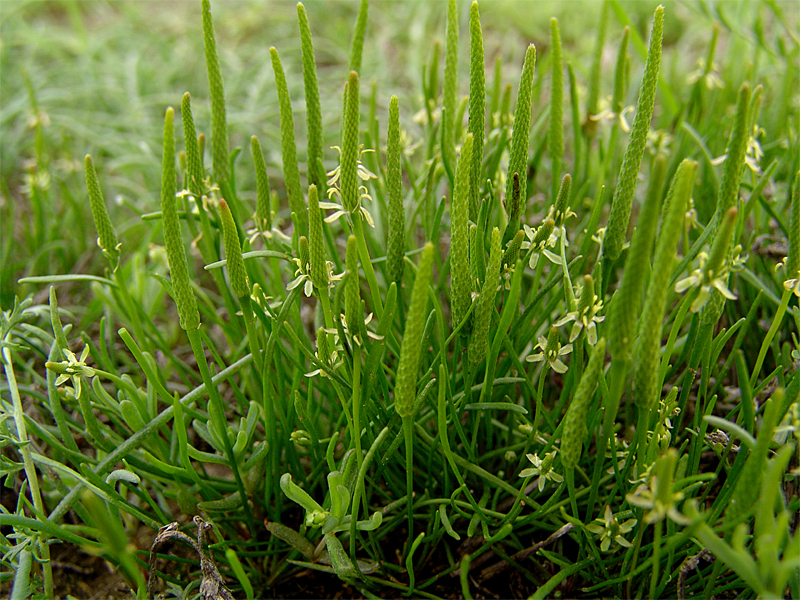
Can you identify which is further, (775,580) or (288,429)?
(288,429)

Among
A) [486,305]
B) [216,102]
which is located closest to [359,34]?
[216,102]

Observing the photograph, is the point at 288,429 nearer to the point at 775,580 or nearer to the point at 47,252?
the point at 775,580

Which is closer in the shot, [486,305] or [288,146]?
[486,305]

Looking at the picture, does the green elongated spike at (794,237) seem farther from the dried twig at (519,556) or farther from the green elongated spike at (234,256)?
the green elongated spike at (234,256)

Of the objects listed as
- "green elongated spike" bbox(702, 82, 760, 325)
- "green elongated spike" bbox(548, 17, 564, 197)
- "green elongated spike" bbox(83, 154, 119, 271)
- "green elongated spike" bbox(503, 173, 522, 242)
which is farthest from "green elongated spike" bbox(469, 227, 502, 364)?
"green elongated spike" bbox(83, 154, 119, 271)

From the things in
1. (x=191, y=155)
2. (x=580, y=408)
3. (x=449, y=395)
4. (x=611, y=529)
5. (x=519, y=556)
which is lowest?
(x=519, y=556)

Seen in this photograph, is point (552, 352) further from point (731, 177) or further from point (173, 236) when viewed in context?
point (173, 236)

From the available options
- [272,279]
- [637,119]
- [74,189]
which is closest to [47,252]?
[74,189]
